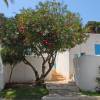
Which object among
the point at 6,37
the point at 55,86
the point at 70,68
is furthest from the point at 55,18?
the point at 70,68

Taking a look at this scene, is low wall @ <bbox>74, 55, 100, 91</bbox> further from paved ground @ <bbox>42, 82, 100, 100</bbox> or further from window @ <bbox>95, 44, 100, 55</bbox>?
window @ <bbox>95, 44, 100, 55</bbox>

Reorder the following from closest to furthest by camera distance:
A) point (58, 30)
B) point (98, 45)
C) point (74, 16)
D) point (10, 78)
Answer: point (58, 30)
point (74, 16)
point (10, 78)
point (98, 45)

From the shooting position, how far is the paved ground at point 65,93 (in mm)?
19094

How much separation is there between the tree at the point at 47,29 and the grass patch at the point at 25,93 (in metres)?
2.45

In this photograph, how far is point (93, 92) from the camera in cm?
2120

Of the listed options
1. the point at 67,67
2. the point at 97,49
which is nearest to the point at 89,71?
the point at 67,67

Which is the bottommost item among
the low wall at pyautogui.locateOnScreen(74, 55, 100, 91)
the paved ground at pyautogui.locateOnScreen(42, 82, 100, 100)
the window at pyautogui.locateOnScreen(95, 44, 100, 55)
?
the paved ground at pyautogui.locateOnScreen(42, 82, 100, 100)

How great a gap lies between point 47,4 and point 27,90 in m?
5.74

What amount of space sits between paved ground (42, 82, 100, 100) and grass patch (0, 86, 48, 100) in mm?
605

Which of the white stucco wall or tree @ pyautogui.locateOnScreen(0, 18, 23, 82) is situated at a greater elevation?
tree @ pyautogui.locateOnScreen(0, 18, 23, 82)

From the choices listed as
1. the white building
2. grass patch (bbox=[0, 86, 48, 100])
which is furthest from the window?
grass patch (bbox=[0, 86, 48, 100])

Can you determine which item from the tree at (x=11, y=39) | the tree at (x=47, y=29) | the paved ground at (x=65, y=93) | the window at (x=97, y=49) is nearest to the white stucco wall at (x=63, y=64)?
the window at (x=97, y=49)

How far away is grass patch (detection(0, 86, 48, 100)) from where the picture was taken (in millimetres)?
19703

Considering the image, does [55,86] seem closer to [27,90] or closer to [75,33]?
[27,90]
